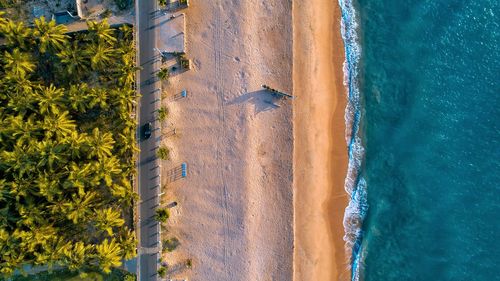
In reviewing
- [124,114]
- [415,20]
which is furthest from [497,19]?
[124,114]

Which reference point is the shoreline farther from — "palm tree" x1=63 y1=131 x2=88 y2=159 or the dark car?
"palm tree" x1=63 y1=131 x2=88 y2=159

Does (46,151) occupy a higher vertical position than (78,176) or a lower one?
higher

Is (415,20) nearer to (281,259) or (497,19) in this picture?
(497,19)

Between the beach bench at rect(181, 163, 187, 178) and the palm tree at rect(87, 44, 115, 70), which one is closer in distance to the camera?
the palm tree at rect(87, 44, 115, 70)

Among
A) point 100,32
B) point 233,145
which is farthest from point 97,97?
point 233,145

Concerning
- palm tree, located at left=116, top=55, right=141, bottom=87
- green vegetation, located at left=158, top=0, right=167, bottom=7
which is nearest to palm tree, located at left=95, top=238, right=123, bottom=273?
palm tree, located at left=116, top=55, right=141, bottom=87

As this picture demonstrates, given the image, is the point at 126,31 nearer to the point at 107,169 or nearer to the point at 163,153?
the point at 163,153
